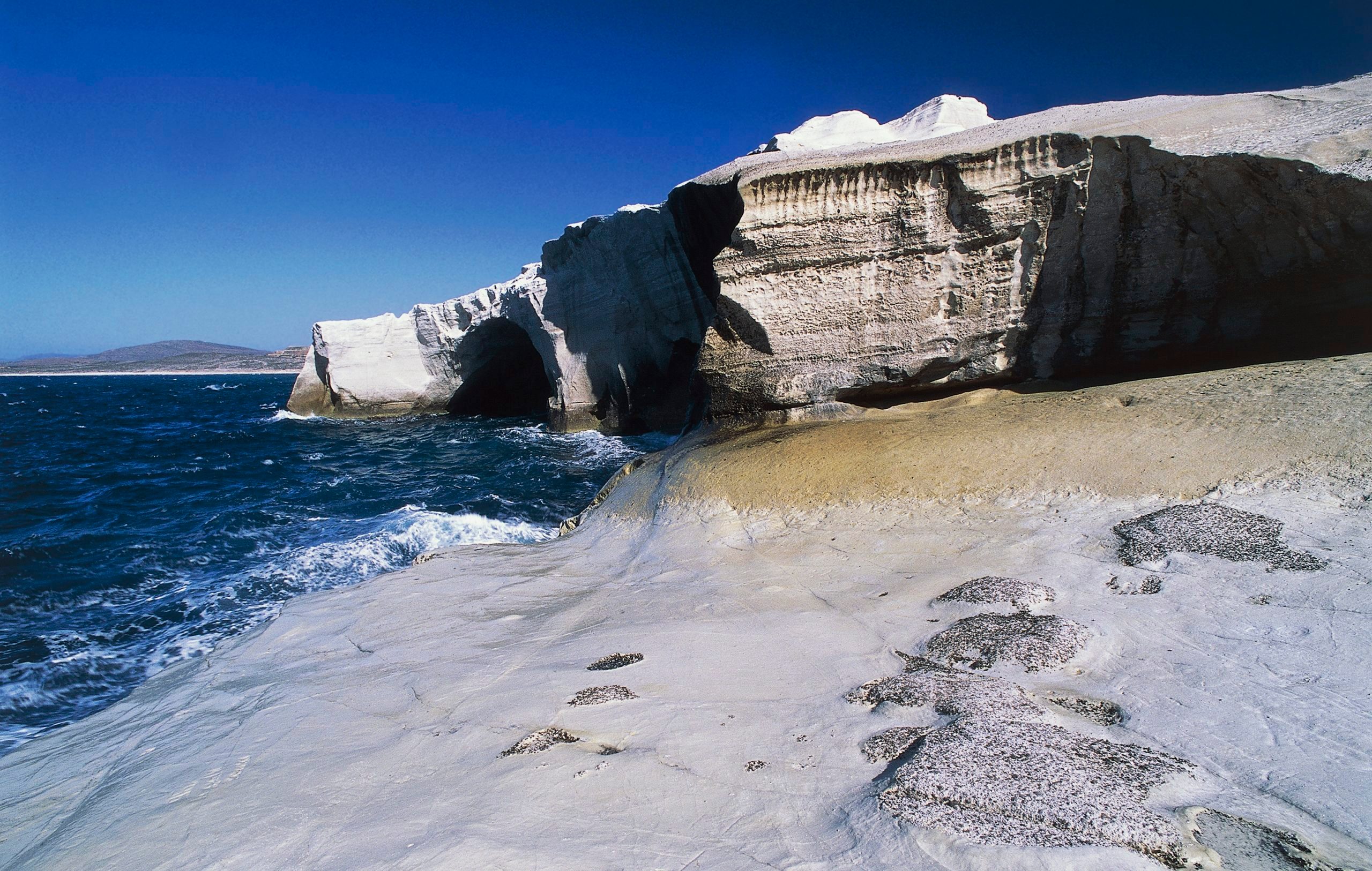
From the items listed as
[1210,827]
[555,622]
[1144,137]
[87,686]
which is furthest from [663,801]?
[1144,137]

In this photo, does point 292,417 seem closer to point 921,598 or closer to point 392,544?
point 392,544

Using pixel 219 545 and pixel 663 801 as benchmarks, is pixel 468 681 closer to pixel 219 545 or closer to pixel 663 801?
pixel 663 801

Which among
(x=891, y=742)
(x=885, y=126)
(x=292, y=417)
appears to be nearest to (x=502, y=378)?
(x=292, y=417)

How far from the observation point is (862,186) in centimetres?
667

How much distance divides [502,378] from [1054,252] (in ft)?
63.4

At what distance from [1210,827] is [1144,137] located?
5.97m

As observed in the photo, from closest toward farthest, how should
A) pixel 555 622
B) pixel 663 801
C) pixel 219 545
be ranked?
pixel 663 801
pixel 555 622
pixel 219 545

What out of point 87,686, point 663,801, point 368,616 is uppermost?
point 663,801

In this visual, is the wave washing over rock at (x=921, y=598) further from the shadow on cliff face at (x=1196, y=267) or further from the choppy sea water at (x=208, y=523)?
the choppy sea water at (x=208, y=523)

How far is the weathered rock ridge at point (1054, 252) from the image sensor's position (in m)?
5.63

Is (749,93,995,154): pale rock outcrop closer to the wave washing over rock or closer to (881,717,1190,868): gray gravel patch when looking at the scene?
the wave washing over rock

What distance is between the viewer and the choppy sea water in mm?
5531

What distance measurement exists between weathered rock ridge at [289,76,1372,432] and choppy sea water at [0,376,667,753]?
4.03m

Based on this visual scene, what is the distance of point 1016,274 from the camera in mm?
6594
